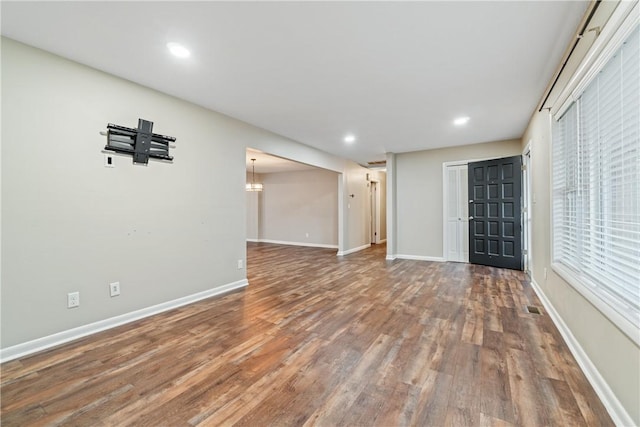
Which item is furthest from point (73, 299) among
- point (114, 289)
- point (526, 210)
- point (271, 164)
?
point (526, 210)

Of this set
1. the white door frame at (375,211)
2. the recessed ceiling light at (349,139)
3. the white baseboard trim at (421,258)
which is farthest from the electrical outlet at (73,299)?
the white door frame at (375,211)

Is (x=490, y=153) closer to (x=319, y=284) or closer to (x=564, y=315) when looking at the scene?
(x=564, y=315)

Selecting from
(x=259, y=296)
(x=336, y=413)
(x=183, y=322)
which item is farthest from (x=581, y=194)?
(x=183, y=322)

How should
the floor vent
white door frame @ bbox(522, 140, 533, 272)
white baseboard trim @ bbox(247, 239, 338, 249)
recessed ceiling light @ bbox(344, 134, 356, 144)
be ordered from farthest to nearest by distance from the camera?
white baseboard trim @ bbox(247, 239, 338, 249), recessed ceiling light @ bbox(344, 134, 356, 144), white door frame @ bbox(522, 140, 533, 272), the floor vent

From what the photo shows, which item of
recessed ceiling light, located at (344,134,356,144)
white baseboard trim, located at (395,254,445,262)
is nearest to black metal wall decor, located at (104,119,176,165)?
recessed ceiling light, located at (344,134,356,144)

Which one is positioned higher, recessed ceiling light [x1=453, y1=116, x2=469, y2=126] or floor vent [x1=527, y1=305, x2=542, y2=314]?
recessed ceiling light [x1=453, y1=116, x2=469, y2=126]

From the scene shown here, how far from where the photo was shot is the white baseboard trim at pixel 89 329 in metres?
2.18

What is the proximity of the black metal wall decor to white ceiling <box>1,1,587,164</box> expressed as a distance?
50 centimetres

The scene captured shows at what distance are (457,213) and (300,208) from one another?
457cm

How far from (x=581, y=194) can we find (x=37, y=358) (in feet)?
14.6

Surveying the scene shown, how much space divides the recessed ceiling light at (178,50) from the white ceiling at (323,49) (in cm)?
5

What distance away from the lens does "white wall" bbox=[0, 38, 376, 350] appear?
2.20 m

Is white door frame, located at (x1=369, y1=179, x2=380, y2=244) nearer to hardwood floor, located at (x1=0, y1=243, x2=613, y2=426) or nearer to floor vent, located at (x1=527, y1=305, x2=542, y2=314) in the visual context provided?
hardwood floor, located at (x1=0, y1=243, x2=613, y2=426)

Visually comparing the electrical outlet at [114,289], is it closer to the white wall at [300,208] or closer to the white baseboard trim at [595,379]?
the white baseboard trim at [595,379]
